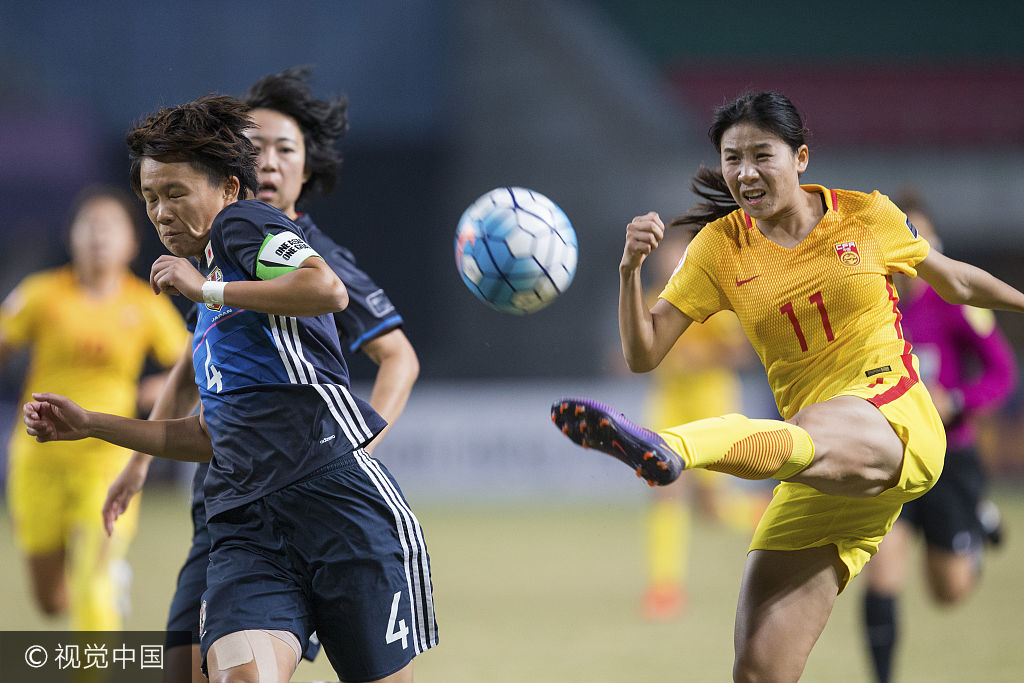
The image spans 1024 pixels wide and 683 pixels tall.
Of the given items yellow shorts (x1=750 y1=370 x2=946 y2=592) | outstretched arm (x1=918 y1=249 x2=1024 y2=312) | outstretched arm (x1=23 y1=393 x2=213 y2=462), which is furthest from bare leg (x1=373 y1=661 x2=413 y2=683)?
outstretched arm (x1=918 y1=249 x2=1024 y2=312)

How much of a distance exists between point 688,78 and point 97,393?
55.2ft

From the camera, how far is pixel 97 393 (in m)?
5.40

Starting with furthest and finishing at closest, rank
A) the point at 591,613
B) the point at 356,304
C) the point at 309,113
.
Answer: the point at 591,613, the point at 309,113, the point at 356,304

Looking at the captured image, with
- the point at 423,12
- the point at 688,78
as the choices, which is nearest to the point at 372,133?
the point at 423,12

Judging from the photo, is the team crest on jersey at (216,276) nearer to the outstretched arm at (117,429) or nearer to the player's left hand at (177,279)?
the player's left hand at (177,279)

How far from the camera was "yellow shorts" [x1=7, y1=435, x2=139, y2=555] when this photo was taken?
→ 5.11m

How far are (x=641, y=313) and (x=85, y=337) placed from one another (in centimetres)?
321

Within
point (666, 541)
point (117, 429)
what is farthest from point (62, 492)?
point (666, 541)

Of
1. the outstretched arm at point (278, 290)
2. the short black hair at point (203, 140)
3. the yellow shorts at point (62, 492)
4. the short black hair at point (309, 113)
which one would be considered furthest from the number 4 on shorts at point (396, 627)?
the yellow shorts at point (62, 492)

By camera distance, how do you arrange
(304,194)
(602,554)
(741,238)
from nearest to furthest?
(741,238) → (304,194) → (602,554)

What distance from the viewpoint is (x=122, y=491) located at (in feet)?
11.3

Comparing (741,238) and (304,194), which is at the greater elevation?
(304,194)

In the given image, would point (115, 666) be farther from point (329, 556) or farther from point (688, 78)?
point (688, 78)

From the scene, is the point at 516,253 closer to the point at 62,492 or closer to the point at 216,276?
the point at 216,276
